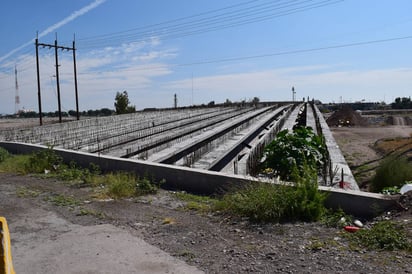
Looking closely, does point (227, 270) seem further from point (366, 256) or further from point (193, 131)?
point (193, 131)

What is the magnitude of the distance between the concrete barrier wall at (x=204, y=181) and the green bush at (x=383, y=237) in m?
0.75

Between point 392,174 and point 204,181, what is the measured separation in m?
5.01

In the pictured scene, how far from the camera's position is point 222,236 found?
5.16m

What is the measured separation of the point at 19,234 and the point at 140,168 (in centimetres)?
411

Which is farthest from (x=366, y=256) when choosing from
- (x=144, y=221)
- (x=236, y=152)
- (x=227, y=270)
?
(x=236, y=152)

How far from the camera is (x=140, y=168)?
31.0 ft

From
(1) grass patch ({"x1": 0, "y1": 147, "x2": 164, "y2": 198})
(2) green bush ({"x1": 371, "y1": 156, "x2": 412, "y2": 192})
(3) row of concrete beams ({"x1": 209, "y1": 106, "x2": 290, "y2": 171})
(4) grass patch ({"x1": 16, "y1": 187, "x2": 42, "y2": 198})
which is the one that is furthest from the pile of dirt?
(4) grass patch ({"x1": 16, "y1": 187, "x2": 42, "y2": 198})

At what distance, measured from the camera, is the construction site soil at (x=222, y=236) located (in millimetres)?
4062

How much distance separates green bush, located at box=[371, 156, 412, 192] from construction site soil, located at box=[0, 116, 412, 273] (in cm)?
431

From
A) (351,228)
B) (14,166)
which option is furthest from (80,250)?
(14,166)

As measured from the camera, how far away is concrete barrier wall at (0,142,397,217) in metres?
5.73

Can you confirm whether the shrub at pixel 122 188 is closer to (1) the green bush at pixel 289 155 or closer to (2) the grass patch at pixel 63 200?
(2) the grass patch at pixel 63 200

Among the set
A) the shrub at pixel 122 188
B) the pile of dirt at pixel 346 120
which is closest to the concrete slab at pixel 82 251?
the shrub at pixel 122 188

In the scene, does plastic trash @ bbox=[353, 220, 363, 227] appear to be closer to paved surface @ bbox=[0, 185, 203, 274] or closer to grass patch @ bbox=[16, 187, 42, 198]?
paved surface @ bbox=[0, 185, 203, 274]
